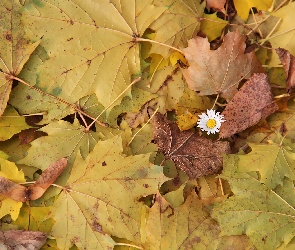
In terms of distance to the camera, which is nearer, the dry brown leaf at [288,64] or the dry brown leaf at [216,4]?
the dry brown leaf at [288,64]

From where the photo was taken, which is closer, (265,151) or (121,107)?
(265,151)

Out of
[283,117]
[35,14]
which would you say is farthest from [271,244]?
[35,14]

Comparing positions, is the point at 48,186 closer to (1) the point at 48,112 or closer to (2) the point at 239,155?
(1) the point at 48,112

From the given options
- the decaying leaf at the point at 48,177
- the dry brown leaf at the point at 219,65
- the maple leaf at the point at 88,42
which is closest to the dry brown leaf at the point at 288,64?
the dry brown leaf at the point at 219,65

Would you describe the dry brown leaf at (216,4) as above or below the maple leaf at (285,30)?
above

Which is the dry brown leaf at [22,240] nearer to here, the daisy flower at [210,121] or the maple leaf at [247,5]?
the daisy flower at [210,121]

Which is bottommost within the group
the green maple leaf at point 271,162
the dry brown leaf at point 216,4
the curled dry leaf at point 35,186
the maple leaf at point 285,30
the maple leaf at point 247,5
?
the green maple leaf at point 271,162

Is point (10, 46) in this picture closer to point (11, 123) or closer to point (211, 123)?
point (11, 123)
